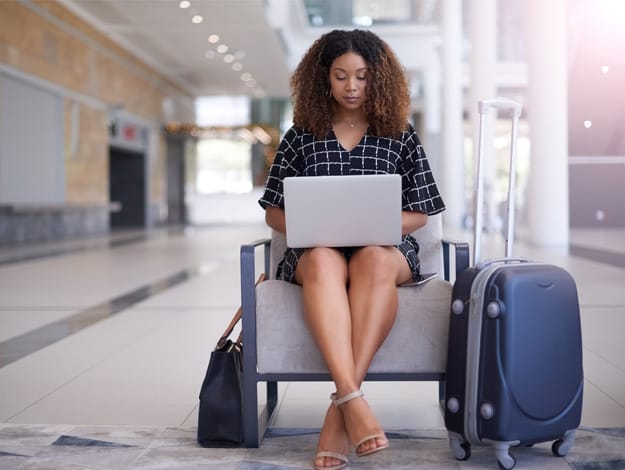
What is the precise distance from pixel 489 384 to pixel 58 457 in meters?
1.24

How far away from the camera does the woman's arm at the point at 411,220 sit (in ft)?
8.68

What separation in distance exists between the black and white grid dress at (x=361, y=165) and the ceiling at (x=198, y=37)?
11991 millimetres

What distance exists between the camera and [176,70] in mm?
21641

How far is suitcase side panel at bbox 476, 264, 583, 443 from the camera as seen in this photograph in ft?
7.13

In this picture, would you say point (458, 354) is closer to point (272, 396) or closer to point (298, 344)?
point (298, 344)

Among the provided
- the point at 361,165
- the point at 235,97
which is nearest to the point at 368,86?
the point at 361,165

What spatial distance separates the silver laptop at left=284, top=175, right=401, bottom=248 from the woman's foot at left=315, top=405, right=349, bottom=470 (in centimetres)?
50

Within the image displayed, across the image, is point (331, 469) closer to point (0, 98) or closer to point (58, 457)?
point (58, 457)

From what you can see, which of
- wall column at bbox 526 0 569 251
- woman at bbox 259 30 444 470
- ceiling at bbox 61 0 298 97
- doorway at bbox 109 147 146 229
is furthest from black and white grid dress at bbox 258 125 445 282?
doorway at bbox 109 147 146 229

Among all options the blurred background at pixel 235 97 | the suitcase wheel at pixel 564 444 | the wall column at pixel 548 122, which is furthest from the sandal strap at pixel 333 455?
the wall column at pixel 548 122

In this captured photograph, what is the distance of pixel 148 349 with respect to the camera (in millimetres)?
4020

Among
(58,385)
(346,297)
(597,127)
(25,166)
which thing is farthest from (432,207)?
(25,166)

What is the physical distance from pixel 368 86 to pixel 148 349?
197 centimetres

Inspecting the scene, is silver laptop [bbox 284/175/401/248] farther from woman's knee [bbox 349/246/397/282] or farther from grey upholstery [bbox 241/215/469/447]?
grey upholstery [bbox 241/215/469/447]
